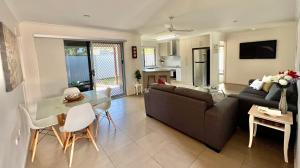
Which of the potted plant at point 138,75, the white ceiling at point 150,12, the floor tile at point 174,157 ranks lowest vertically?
the floor tile at point 174,157

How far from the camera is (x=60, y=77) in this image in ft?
13.5

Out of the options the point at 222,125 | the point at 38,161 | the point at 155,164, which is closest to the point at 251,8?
the point at 222,125

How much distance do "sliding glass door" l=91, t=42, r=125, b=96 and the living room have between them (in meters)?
0.04

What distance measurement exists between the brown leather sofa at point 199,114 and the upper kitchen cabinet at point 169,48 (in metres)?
5.58

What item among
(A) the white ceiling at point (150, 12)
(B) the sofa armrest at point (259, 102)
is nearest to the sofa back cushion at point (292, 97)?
(B) the sofa armrest at point (259, 102)

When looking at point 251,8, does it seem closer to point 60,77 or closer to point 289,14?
point 289,14

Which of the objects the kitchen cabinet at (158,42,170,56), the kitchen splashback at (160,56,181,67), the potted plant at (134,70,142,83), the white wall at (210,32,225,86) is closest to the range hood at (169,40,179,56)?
the kitchen cabinet at (158,42,170,56)

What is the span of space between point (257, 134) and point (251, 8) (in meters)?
3.25

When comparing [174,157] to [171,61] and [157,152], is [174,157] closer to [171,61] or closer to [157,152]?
[157,152]

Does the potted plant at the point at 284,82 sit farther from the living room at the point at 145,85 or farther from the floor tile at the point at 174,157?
the floor tile at the point at 174,157

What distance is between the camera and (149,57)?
8.97m

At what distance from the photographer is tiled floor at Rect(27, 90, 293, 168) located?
2.00 m

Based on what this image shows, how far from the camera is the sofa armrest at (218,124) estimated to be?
209cm

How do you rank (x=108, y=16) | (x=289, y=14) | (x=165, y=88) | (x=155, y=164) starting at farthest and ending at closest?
1. (x=289, y=14)
2. (x=108, y=16)
3. (x=165, y=88)
4. (x=155, y=164)
